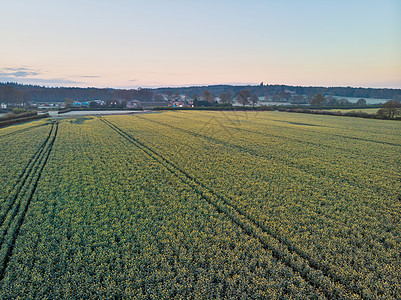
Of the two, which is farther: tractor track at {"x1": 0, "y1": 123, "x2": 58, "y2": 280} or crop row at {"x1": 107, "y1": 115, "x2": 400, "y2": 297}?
tractor track at {"x1": 0, "y1": 123, "x2": 58, "y2": 280}

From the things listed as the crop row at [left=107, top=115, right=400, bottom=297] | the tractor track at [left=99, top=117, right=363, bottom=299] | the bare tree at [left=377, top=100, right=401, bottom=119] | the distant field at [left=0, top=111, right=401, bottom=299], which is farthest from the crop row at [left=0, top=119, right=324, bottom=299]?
the bare tree at [left=377, top=100, right=401, bottom=119]

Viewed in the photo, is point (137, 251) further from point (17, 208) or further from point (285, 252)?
point (17, 208)

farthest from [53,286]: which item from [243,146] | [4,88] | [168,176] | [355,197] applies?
[4,88]

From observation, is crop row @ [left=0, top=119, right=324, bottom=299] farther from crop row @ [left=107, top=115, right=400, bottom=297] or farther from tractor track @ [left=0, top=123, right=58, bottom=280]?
crop row @ [left=107, top=115, right=400, bottom=297]

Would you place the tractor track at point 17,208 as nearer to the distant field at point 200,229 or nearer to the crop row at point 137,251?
the distant field at point 200,229

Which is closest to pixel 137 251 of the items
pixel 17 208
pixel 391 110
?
pixel 17 208

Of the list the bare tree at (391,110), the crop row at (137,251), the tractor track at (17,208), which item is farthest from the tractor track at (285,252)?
the bare tree at (391,110)

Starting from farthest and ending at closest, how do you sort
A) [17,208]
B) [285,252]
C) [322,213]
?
1. [17,208]
2. [322,213]
3. [285,252]

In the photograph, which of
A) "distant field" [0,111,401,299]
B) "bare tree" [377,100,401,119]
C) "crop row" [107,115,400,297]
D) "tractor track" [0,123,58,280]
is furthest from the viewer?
"bare tree" [377,100,401,119]

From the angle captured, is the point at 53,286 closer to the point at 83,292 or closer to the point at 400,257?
the point at 83,292
